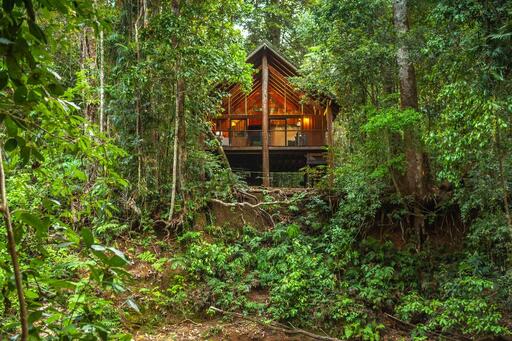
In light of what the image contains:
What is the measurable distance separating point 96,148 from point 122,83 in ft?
23.2

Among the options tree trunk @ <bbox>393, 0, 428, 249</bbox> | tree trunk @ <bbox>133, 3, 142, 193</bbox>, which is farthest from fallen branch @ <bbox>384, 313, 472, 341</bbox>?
tree trunk @ <bbox>133, 3, 142, 193</bbox>

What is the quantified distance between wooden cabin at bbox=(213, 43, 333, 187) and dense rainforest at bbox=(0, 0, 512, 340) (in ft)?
14.9

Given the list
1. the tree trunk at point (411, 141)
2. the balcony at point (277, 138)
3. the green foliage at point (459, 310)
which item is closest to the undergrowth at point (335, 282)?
the green foliage at point (459, 310)

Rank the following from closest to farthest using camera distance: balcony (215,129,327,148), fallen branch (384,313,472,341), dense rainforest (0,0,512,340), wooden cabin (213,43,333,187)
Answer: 1. dense rainforest (0,0,512,340)
2. fallen branch (384,313,472,341)
3. wooden cabin (213,43,333,187)
4. balcony (215,129,327,148)

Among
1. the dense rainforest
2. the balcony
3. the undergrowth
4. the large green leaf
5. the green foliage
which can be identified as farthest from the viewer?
the balcony

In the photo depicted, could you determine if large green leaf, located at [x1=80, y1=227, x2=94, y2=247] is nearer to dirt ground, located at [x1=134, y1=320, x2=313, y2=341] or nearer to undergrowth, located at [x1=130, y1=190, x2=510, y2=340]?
dirt ground, located at [x1=134, y1=320, x2=313, y2=341]

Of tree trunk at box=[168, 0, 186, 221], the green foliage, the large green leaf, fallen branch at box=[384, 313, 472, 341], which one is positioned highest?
tree trunk at box=[168, 0, 186, 221]

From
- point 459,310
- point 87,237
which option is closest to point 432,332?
point 459,310

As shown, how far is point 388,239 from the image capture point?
9.48 m

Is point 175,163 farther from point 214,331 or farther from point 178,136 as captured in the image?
point 214,331

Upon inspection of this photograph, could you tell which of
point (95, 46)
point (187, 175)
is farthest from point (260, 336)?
point (95, 46)

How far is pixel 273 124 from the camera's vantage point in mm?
19266

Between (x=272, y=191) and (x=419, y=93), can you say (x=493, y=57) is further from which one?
(x=272, y=191)

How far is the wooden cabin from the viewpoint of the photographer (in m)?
15.4
